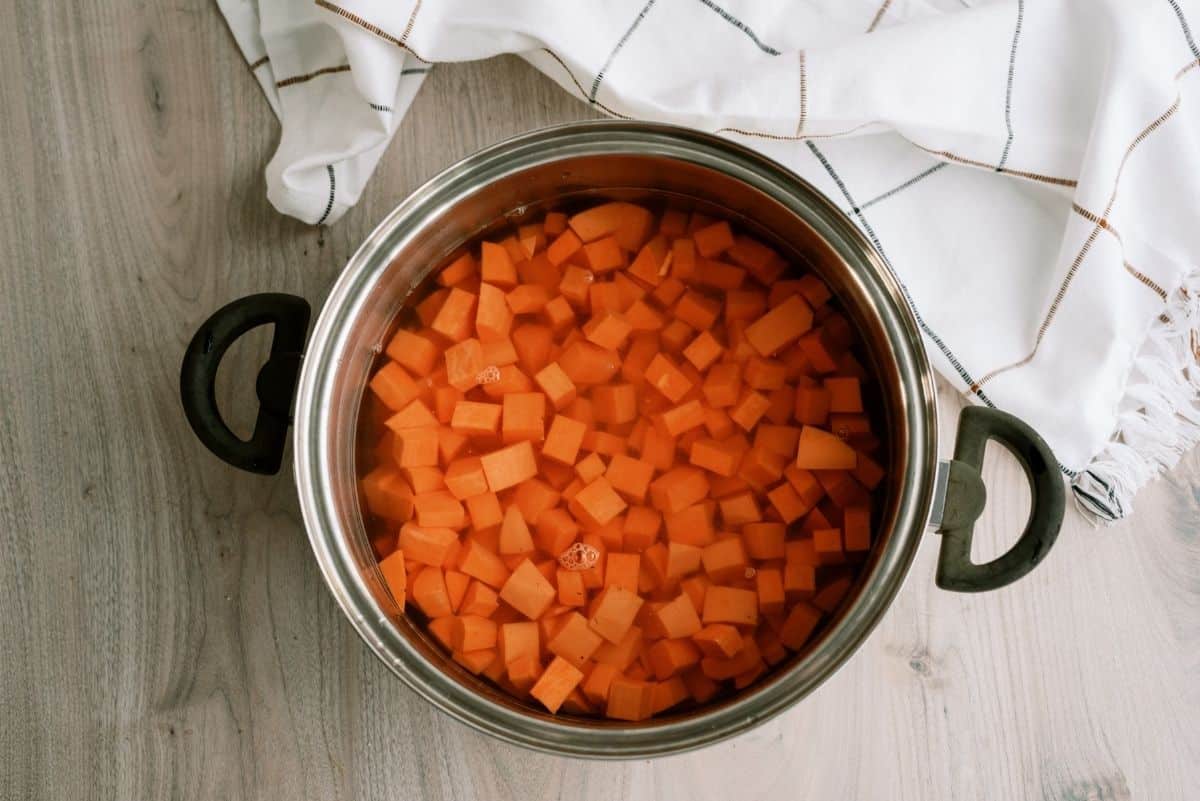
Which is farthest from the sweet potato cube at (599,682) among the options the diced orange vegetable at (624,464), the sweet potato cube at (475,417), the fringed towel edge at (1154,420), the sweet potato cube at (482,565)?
the fringed towel edge at (1154,420)

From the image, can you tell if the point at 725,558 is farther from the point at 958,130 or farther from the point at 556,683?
the point at 958,130

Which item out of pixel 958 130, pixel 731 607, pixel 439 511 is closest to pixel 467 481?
pixel 439 511

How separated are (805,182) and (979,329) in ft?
0.92

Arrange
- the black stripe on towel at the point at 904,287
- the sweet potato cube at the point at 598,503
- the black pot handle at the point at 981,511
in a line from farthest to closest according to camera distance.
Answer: the black stripe on towel at the point at 904,287 → the sweet potato cube at the point at 598,503 → the black pot handle at the point at 981,511

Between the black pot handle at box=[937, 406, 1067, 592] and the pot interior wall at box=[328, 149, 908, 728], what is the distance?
0.14 feet

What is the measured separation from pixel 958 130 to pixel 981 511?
0.37m

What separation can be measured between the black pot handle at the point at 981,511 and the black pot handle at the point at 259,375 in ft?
1.67

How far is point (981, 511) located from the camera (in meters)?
0.65

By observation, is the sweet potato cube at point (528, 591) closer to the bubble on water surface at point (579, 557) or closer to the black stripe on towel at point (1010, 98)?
the bubble on water surface at point (579, 557)

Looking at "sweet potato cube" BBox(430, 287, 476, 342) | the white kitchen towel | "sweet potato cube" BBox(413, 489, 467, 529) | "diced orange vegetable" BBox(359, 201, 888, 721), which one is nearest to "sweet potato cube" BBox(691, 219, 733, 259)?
"diced orange vegetable" BBox(359, 201, 888, 721)

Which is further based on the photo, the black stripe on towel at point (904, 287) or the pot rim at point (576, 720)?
the black stripe on towel at point (904, 287)

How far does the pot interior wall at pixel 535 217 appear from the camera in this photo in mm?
700

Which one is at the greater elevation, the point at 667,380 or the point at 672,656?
the point at 667,380

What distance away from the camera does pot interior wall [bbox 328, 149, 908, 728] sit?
2.30ft
